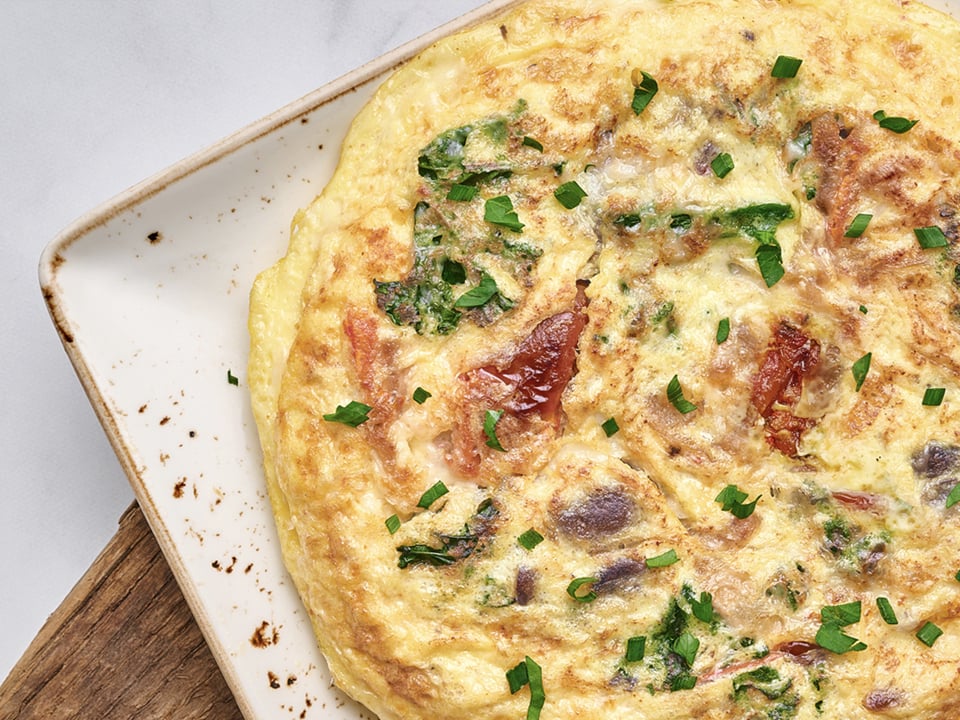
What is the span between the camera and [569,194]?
3371mm

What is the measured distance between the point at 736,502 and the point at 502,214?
1.18m

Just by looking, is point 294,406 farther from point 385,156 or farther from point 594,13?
point 594,13

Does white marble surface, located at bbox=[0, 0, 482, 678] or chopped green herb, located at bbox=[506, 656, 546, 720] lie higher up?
white marble surface, located at bbox=[0, 0, 482, 678]

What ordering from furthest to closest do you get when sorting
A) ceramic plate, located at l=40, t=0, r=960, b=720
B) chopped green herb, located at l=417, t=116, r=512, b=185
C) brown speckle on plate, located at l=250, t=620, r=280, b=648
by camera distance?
brown speckle on plate, located at l=250, t=620, r=280, b=648 → ceramic plate, located at l=40, t=0, r=960, b=720 → chopped green herb, located at l=417, t=116, r=512, b=185

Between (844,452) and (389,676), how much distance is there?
1.64 metres

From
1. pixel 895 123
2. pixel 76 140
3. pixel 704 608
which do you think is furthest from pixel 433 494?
pixel 76 140

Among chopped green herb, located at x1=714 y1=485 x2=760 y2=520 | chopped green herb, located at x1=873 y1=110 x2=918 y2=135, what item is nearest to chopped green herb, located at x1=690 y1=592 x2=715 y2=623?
chopped green herb, located at x1=714 y1=485 x2=760 y2=520

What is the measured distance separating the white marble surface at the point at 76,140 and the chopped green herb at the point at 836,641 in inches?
116

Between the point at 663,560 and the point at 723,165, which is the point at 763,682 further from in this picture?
the point at 723,165

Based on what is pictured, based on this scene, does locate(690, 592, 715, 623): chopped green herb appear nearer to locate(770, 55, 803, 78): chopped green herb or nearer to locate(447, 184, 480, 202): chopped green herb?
locate(447, 184, 480, 202): chopped green herb

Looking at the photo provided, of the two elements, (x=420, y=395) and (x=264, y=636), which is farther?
(x=264, y=636)

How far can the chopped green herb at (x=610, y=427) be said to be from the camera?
3.32 meters

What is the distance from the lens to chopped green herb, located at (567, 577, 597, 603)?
3.24 metres

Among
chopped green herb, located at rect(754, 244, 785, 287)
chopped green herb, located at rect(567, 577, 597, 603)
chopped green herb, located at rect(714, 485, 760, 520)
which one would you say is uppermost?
chopped green herb, located at rect(754, 244, 785, 287)
